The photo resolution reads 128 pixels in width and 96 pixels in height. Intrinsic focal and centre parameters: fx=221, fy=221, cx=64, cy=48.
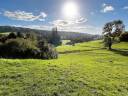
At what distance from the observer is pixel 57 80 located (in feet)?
A: 52.1

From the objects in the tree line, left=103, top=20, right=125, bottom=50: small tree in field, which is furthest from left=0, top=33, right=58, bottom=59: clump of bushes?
left=103, top=20, right=125, bottom=50: small tree in field

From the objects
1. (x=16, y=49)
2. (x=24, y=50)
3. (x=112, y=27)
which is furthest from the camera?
(x=112, y=27)

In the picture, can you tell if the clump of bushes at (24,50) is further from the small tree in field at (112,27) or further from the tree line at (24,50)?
the small tree in field at (112,27)

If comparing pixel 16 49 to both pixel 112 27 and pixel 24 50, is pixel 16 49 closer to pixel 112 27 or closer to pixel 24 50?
pixel 24 50

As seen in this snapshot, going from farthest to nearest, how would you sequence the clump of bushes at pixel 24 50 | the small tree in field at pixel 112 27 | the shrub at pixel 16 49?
the small tree in field at pixel 112 27
the clump of bushes at pixel 24 50
the shrub at pixel 16 49

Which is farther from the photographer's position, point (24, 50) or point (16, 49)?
point (24, 50)

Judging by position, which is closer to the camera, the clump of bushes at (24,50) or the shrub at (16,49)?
the shrub at (16,49)

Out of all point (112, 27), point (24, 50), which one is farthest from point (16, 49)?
point (112, 27)

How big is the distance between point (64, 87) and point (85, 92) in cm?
144

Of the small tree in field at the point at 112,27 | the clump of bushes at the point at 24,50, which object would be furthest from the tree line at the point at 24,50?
the small tree in field at the point at 112,27

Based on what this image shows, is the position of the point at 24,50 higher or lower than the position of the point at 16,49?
lower

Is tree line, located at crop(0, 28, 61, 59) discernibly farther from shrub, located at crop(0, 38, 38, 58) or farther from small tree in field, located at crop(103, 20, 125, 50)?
small tree in field, located at crop(103, 20, 125, 50)

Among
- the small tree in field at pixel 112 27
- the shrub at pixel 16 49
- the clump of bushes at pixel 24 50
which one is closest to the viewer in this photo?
the shrub at pixel 16 49

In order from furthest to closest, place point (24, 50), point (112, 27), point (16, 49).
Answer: point (112, 27) < point (24, 50) < point (16, 49)
